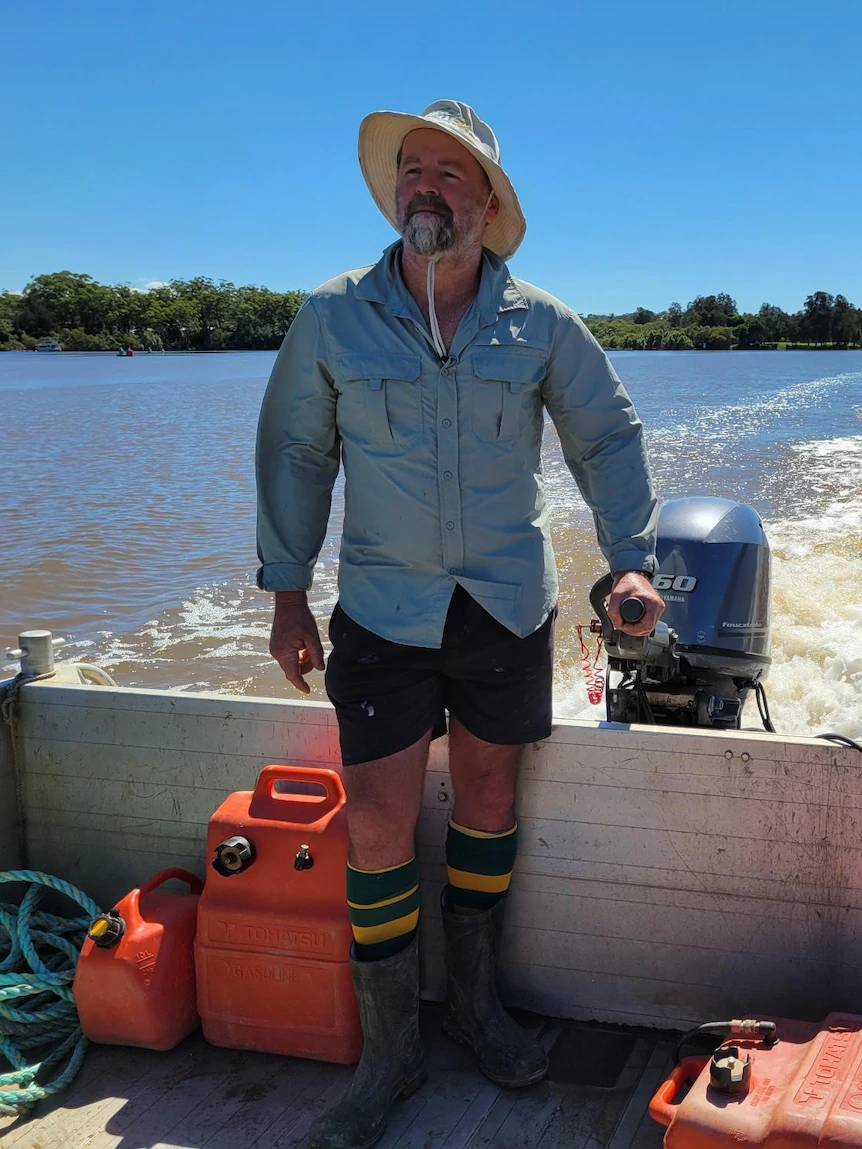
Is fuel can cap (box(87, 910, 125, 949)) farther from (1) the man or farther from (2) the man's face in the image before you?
(2) the man's face

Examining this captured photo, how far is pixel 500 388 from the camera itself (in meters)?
2.23

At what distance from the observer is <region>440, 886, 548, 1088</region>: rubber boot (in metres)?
2.38

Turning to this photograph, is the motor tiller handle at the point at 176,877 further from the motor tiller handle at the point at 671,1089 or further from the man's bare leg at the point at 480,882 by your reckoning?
the motor tiller handle at the point at 671,1089

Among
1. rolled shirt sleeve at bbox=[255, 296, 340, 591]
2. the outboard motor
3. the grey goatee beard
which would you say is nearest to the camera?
the grey goatee beard

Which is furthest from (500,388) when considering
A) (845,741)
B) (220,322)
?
(220,322)

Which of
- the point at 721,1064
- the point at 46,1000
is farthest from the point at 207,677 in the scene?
the point at 721,1064

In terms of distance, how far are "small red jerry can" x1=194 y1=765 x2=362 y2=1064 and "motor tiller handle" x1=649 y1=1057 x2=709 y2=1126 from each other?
0.71 meters

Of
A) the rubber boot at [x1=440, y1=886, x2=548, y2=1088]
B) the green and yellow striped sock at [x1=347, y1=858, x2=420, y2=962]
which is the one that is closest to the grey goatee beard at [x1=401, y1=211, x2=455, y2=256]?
the green and yellow striped sock at [x1=347, y1=858, x2=420, y2=962]

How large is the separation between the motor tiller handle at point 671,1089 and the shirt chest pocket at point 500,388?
1.30 metres

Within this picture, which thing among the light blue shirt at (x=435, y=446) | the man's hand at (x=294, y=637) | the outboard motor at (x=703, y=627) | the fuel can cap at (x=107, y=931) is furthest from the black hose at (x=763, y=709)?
the fuel can cap at (x=107, y=931)

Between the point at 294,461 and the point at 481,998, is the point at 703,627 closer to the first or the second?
the point at 481,998

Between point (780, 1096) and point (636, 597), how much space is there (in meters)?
0.96

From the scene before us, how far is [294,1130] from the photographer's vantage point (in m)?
2.25

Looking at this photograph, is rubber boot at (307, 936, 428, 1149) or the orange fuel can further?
rubber boot at (307, 936, 428, 1149)
